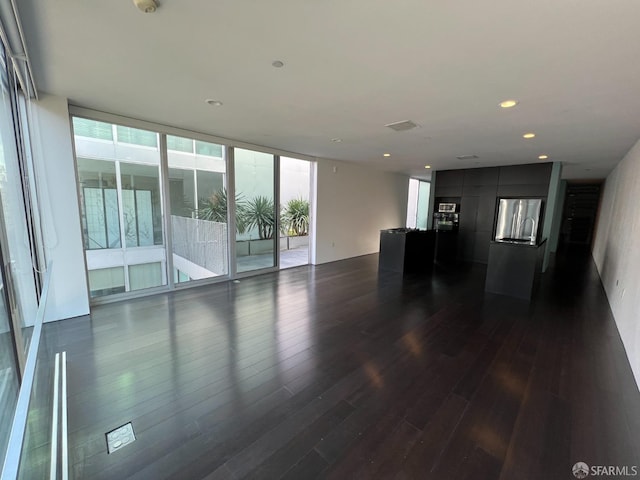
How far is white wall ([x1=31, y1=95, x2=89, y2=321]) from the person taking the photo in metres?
3.08

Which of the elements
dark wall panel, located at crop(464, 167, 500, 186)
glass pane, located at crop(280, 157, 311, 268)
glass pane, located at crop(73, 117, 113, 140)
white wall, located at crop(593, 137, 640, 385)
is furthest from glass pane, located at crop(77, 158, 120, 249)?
dark wall panel, located at crop(464, 167, 500, 186)

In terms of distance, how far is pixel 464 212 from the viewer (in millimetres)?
7703

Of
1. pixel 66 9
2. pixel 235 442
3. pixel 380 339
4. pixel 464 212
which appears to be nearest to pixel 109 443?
pixel 235 442

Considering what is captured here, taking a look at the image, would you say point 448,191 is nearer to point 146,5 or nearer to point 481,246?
point 481,246

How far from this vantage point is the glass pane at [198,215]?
456 centimetres

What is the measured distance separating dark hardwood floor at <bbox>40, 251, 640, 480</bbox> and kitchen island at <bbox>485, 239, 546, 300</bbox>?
0.54 meters

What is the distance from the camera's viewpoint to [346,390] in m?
2.26

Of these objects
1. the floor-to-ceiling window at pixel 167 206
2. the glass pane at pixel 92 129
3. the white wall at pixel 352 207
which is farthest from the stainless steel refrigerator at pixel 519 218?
the glass pane at pixel 92 129

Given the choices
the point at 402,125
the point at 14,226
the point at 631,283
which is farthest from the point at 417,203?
the point at 14,226

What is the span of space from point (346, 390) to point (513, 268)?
13.2 feet

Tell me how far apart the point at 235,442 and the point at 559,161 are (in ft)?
25.8

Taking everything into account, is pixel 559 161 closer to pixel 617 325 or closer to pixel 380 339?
pixel 617 325

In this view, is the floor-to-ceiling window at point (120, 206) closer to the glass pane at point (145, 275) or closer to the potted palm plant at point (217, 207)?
the glass pane at point (145, 275)

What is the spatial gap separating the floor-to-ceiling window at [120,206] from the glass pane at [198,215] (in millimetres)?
235
